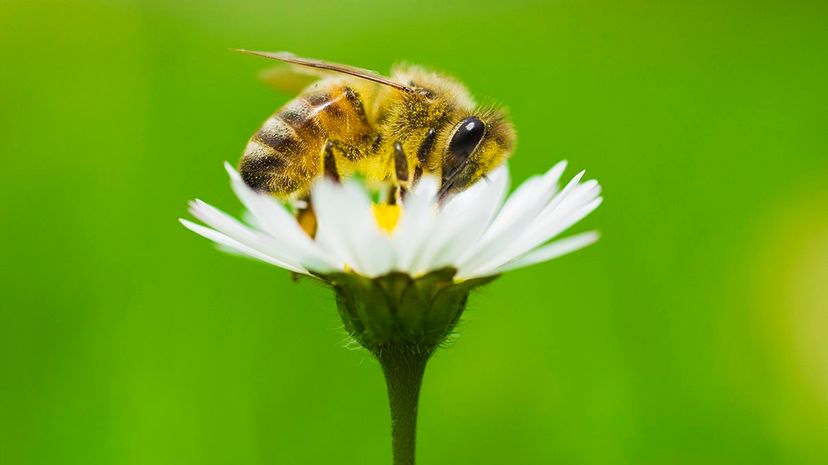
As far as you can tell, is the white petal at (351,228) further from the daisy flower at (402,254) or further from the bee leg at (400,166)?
the bee leg at (400,166)

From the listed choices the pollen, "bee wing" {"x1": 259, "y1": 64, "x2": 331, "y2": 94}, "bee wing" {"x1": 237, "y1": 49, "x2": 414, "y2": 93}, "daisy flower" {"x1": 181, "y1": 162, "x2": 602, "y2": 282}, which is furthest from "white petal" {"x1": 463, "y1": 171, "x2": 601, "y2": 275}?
"bee wing" {"x1": 259, "y1": 64, "x2": 331, "y2": 94}

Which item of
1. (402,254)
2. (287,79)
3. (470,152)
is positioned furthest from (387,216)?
(287,79)

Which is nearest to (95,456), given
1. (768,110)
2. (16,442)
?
(16,442)

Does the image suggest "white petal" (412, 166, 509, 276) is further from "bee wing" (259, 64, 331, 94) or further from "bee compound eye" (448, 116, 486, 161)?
"bee wing" (259, 64, 331, 94)

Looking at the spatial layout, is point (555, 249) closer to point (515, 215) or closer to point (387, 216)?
point (515, 215)

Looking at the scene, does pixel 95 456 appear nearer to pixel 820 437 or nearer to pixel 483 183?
pixel 483 183
